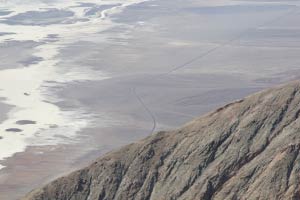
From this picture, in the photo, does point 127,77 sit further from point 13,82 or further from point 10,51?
point 10,51

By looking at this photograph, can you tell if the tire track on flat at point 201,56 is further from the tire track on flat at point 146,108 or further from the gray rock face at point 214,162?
the gray rock face at point 214,162

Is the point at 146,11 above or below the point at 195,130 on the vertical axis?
below

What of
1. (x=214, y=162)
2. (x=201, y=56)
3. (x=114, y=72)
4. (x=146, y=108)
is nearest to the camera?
(x=214, y=162)

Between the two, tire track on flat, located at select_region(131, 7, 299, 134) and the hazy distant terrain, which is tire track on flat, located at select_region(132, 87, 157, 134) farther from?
the hazy distant terrain

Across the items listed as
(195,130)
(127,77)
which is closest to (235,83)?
(127,77)

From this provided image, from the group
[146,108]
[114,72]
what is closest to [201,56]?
[114,72]

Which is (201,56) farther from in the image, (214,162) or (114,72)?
(214,162)

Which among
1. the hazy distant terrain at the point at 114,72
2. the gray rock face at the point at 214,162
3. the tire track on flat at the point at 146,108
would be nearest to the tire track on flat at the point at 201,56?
the tire track on flat at the point at 146,108
